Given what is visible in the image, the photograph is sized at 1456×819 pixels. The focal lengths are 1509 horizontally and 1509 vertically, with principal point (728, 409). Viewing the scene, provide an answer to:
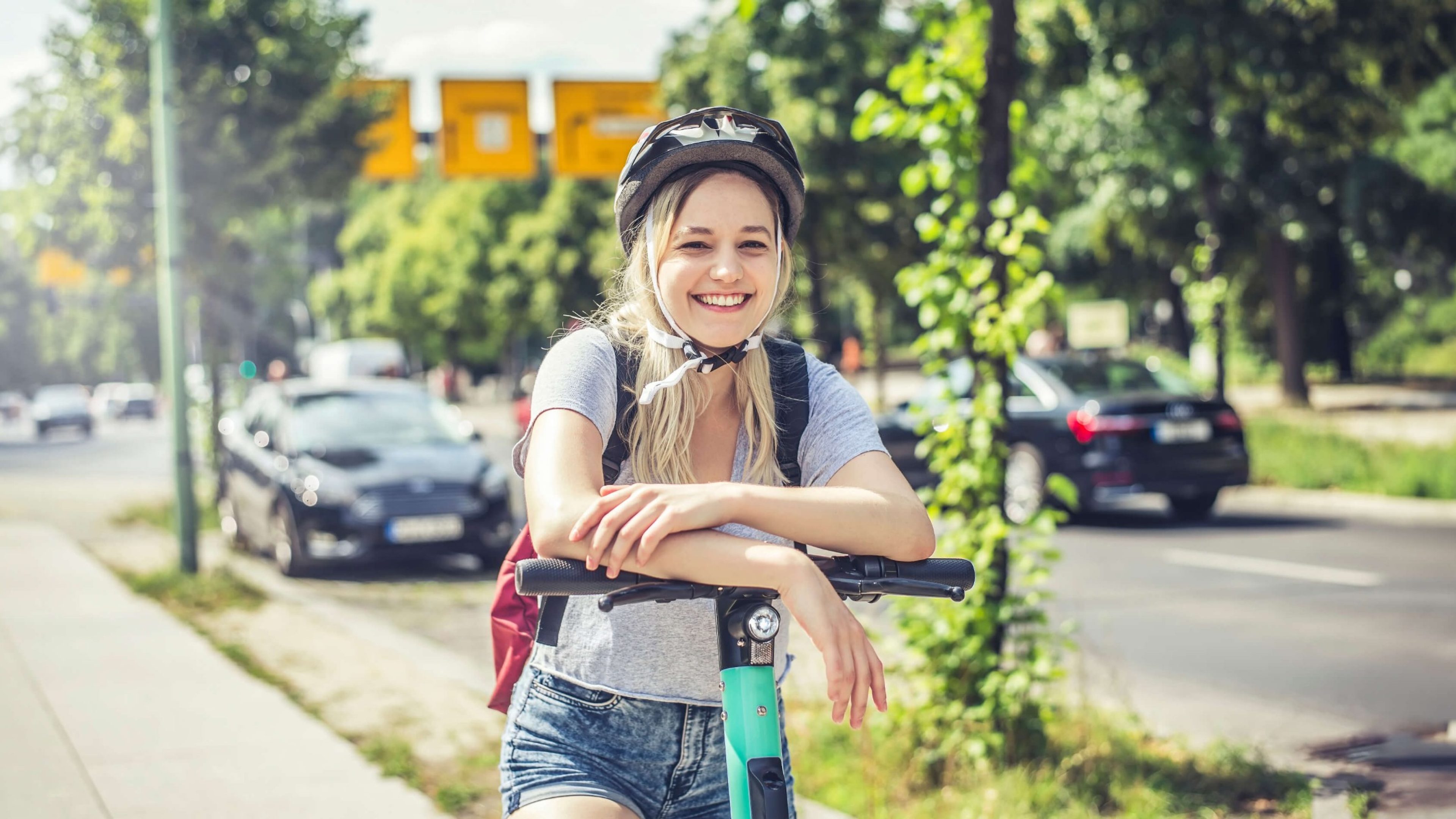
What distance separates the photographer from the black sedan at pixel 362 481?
35.7 ft

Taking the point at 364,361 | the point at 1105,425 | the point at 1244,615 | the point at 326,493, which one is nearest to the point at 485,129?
the point at 326,493

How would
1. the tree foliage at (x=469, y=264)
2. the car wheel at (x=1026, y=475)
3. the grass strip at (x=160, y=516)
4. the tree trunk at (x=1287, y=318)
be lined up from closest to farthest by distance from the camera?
1. the car wheel at (x=1026, y=475)
2. the grass strip at (x=160, y=516)
3. the tree trunk at (x=1287, y=318)
4. the tree foliage at (x=469, y=264)

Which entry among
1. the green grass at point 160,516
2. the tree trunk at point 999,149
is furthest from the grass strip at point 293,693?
the green grass at point 160,516

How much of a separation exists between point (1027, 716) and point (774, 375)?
9.42 feet

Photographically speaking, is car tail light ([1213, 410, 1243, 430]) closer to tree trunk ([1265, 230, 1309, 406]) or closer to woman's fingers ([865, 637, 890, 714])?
woman's fingers ([865, 637, 890, 714])

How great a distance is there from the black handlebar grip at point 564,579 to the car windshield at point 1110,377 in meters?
11.7

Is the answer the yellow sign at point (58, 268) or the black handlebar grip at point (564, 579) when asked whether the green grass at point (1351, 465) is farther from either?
the black handlebar grip at point (564, 579)

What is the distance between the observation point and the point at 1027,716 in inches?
184

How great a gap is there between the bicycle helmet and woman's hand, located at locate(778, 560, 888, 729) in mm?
332

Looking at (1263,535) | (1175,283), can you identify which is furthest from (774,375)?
(1175,283)

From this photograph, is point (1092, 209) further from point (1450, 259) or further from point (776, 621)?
point (776, 621)

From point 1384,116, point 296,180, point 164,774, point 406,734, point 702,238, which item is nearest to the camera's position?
point 702,238

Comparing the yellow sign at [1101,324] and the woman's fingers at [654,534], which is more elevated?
the yellow sign at [1101,324]

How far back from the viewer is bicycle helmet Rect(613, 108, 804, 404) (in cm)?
→ 199
